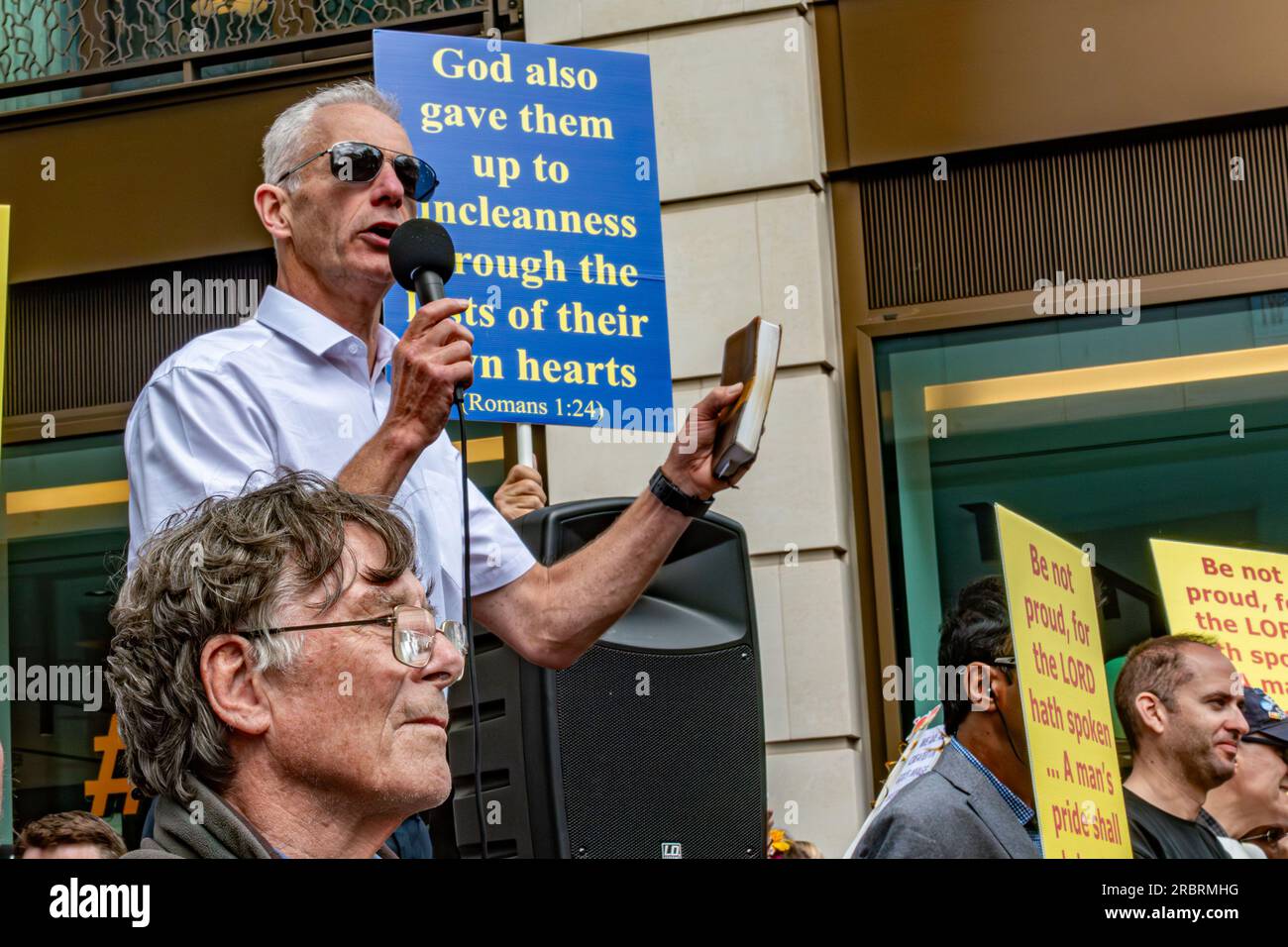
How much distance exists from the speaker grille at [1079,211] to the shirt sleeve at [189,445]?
437 cm

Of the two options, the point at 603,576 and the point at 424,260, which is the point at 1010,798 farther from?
the point at 424,260

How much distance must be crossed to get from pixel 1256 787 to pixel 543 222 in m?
2.56

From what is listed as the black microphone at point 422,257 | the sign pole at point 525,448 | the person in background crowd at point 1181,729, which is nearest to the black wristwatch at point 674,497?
the black microphone at point 422,257

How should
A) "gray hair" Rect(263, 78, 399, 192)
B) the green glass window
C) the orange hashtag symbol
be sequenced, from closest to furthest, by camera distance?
"gray hair" Rect(263, 78, 399, 192) < the green glass window < the orange hashtag symbol

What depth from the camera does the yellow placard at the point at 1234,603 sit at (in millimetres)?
4934

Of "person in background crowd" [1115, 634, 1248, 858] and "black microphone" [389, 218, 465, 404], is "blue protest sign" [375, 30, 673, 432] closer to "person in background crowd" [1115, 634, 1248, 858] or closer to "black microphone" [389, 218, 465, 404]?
"person in background crowd" [1115, 634, 1248, 858]

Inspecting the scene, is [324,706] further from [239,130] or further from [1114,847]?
[239,130]

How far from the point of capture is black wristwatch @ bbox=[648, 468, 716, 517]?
3.29 meters

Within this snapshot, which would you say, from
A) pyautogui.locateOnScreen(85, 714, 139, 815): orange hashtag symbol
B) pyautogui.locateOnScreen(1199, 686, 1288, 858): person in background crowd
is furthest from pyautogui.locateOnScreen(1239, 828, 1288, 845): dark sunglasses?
pyautogui.locateOnScreen(85, 714, 139, 815): orange hashtag symbol

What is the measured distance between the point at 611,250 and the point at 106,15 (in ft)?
12.2

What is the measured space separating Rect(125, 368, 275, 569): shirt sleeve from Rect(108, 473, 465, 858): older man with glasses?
77 cm
